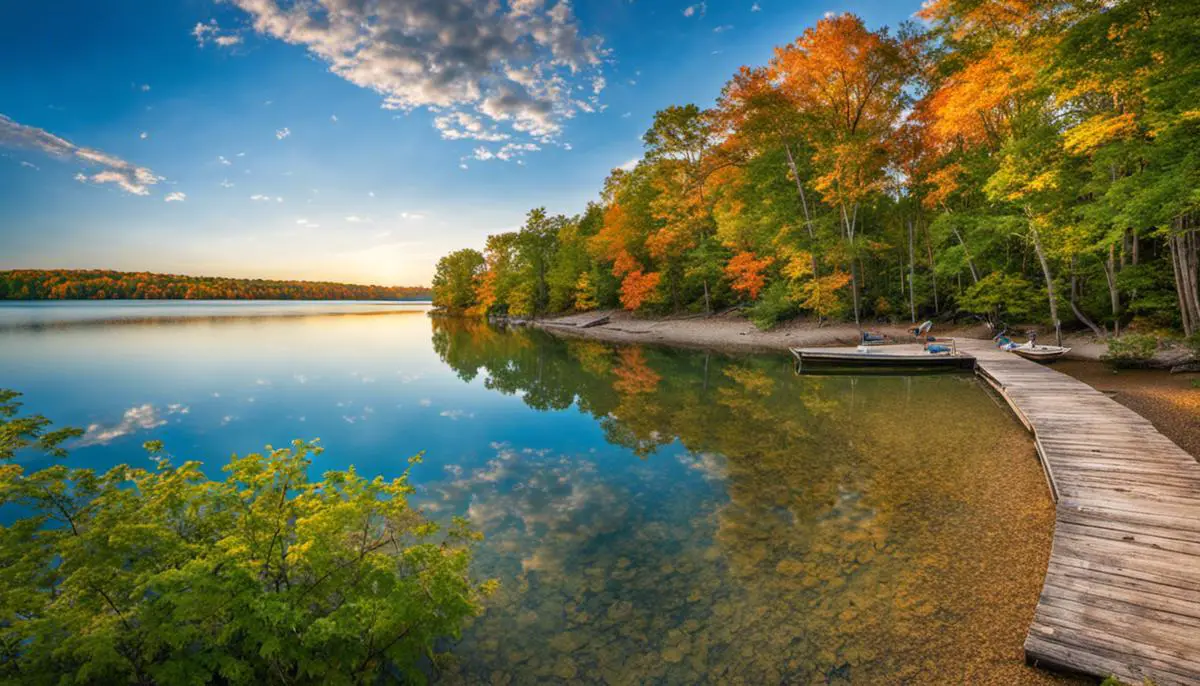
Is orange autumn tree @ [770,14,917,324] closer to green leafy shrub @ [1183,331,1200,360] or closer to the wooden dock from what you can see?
the wooden dock

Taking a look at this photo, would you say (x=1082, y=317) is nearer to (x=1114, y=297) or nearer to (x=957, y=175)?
(x=1114, y=297)

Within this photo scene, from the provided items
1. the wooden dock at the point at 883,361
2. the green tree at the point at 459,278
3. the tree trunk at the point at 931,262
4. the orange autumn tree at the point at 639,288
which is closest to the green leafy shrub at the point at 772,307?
the tree trunk at the point at 931,262

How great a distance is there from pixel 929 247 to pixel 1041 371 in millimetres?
16089

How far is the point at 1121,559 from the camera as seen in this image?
461 centimetres

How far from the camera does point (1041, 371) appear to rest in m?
14.4

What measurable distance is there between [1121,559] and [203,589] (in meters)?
7.92

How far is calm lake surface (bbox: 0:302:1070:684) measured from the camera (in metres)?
4.33

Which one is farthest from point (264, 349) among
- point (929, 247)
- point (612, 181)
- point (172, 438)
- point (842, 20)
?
point (929, 247)

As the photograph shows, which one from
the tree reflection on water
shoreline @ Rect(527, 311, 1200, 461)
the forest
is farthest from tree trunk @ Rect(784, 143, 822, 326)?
the tree reflection on water

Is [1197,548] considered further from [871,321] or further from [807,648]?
[871,321]

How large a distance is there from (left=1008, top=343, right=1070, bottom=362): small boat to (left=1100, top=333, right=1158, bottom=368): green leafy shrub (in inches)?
54.4

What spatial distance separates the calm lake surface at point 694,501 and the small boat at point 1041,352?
12.1 ft

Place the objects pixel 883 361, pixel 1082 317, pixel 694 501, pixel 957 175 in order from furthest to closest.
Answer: pixel 957 175 < pixel 1082 317 < pixel 883 361 < pixel 694 501

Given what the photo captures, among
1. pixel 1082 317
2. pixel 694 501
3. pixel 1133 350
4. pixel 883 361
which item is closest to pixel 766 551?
pixel 694 501
